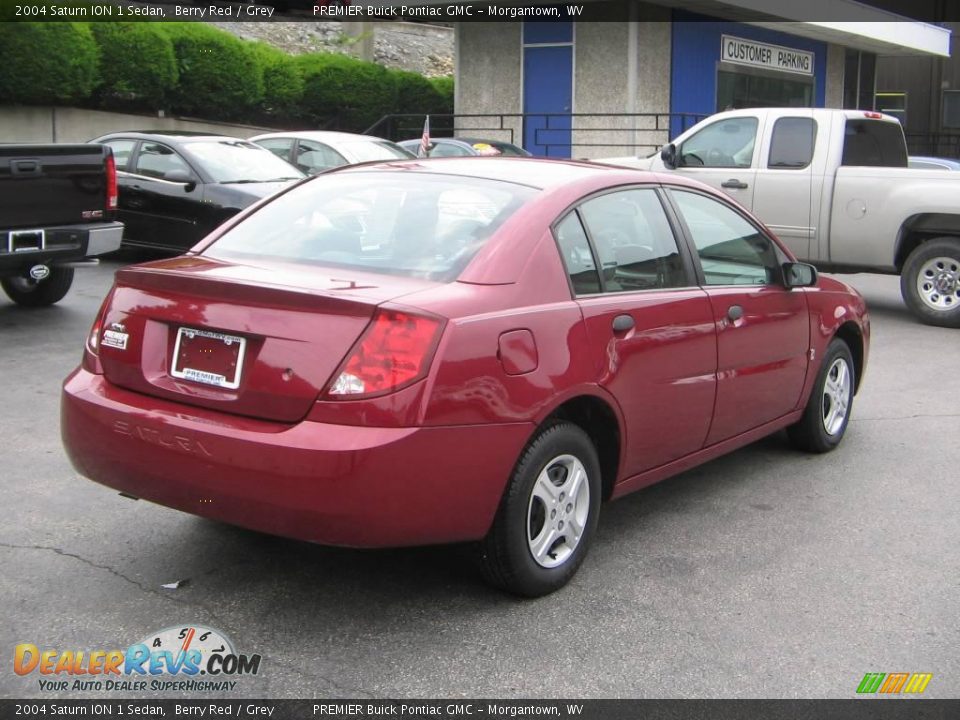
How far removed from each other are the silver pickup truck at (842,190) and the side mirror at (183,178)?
5111mm

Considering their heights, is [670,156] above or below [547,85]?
below

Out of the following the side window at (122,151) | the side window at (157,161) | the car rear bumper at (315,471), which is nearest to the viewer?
the car rear bumper at (315,471)

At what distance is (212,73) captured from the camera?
23.1 m

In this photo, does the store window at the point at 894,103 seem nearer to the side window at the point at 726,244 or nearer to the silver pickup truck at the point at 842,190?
the silver pickup truck at the point at 842,190

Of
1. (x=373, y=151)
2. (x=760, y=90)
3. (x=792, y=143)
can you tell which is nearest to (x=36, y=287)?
(x=373, y=151)

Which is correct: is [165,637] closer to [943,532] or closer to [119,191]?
[943,532]

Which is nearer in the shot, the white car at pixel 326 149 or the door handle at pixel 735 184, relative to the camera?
the door handle at pixel 735 184

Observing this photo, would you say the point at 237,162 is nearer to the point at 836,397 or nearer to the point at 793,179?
the point at 793,179

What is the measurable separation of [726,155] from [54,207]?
6916 mm

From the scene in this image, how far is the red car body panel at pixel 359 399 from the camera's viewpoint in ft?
12.0

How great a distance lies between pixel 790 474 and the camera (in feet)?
19.7

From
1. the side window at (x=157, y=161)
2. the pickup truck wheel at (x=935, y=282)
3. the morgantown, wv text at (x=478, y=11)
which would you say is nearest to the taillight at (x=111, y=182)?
the side window at (x=157, y=161)

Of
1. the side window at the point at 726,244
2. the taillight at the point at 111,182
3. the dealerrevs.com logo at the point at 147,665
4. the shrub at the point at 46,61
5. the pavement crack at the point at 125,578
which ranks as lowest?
the dealerrevs.com logo at the point at 147,665

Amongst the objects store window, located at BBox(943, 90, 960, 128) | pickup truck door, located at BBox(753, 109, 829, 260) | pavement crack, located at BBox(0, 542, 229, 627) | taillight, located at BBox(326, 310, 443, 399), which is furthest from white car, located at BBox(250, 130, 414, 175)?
store window, located at BBox(943, 90, 960, 128)
